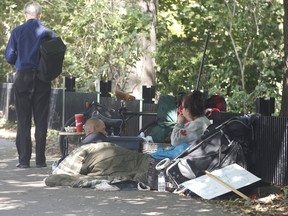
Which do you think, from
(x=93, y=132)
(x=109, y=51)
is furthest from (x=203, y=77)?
(x=93, y=132)

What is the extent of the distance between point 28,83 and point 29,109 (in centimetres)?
38

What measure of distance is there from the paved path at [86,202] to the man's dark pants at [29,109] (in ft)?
4.81

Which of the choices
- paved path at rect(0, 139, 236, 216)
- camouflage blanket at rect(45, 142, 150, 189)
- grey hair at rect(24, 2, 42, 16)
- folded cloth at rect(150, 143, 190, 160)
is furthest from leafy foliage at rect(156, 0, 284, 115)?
paved path at rect(0, 139, 236, 216)

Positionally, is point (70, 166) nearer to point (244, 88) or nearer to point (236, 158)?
point (236, 158)

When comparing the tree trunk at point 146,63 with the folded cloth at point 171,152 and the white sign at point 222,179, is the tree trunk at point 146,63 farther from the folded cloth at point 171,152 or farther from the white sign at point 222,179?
the white sign at point 222,179

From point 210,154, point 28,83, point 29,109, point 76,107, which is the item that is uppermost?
point 28,83

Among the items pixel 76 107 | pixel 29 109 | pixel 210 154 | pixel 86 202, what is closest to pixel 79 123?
pixel 29 109

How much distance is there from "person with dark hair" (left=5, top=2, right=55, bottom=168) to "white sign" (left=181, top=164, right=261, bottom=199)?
325cm

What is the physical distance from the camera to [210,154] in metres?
11.2

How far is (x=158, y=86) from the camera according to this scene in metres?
23.4

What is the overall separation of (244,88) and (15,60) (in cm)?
583

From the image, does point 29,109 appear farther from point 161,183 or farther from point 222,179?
point 222,179

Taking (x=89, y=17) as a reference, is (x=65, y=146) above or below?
below

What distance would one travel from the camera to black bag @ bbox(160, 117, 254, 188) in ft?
36.5
